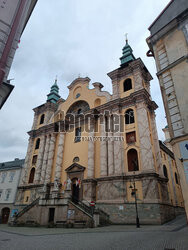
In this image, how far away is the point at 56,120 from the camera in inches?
1328

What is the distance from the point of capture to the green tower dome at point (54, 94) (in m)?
40.1

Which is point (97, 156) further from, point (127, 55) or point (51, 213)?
point (127, 55)

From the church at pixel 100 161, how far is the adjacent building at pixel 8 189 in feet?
8.29

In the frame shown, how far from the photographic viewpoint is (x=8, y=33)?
411 cm

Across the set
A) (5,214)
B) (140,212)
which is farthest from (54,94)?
(140,212)

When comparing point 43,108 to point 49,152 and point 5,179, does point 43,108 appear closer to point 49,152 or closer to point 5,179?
point 49,152

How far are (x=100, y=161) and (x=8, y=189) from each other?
20681 mm

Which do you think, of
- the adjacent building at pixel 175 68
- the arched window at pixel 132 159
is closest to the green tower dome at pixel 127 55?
the arched window at pixel 132 159

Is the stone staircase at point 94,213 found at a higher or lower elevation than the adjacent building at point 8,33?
lower

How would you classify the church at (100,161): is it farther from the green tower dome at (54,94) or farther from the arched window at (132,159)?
the green tower dome at (54,94)

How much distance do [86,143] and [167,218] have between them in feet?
45.2

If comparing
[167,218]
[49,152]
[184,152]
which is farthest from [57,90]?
[184,152]

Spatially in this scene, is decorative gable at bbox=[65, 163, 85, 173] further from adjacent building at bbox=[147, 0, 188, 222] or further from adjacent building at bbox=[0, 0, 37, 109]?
adjacent building at bbox=[0, 0, 37, 109]

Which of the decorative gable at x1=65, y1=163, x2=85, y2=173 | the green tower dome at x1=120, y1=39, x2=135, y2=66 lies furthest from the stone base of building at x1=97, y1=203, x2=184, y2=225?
the green tower dome at x1=120, y1=39, x2=135, y2=66
